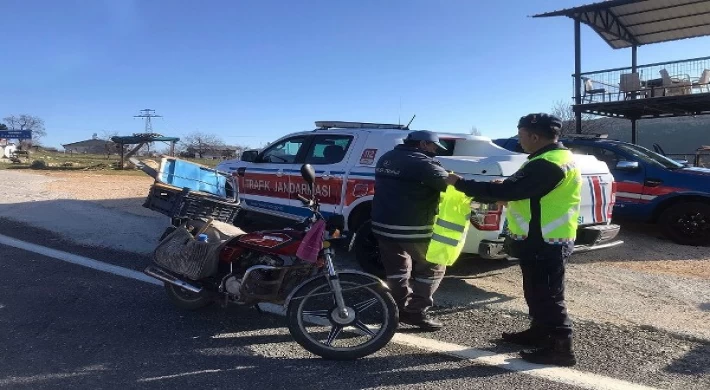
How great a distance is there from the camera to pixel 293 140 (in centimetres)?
805

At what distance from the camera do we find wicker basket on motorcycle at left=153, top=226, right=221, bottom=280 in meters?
4.44

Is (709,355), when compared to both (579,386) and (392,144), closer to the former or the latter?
(579,386)

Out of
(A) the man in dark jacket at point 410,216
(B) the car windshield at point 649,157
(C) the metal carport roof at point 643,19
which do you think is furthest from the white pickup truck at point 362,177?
(C) the metal carport roof at point 643,19

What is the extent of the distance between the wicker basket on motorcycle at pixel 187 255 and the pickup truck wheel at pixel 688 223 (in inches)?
294

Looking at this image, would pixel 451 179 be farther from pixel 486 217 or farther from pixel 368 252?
pixel 368 252

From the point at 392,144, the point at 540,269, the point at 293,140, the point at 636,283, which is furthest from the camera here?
the point at 293,140

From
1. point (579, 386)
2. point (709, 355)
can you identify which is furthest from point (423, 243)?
point (709, 355)

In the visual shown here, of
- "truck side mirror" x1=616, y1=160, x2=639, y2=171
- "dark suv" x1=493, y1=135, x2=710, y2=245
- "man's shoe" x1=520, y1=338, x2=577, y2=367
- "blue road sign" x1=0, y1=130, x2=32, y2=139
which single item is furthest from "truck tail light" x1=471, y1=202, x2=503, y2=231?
"blue road sign" x1=0, y1=130, x2=32, y2=139

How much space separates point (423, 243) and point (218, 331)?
1.83 metres

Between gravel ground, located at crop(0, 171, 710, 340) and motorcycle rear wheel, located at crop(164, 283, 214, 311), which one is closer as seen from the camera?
motorcycle rear wheel, located at crop(164, 283, 214, 311)

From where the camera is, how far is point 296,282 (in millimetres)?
4273

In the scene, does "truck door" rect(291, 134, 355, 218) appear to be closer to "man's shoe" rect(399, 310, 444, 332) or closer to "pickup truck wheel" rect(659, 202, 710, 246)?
"man's shoe" rect(399, 310, 444, 332)

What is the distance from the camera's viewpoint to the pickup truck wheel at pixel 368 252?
Result: 5.90 m

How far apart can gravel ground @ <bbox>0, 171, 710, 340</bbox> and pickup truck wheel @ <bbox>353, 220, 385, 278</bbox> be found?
77 centimetres
